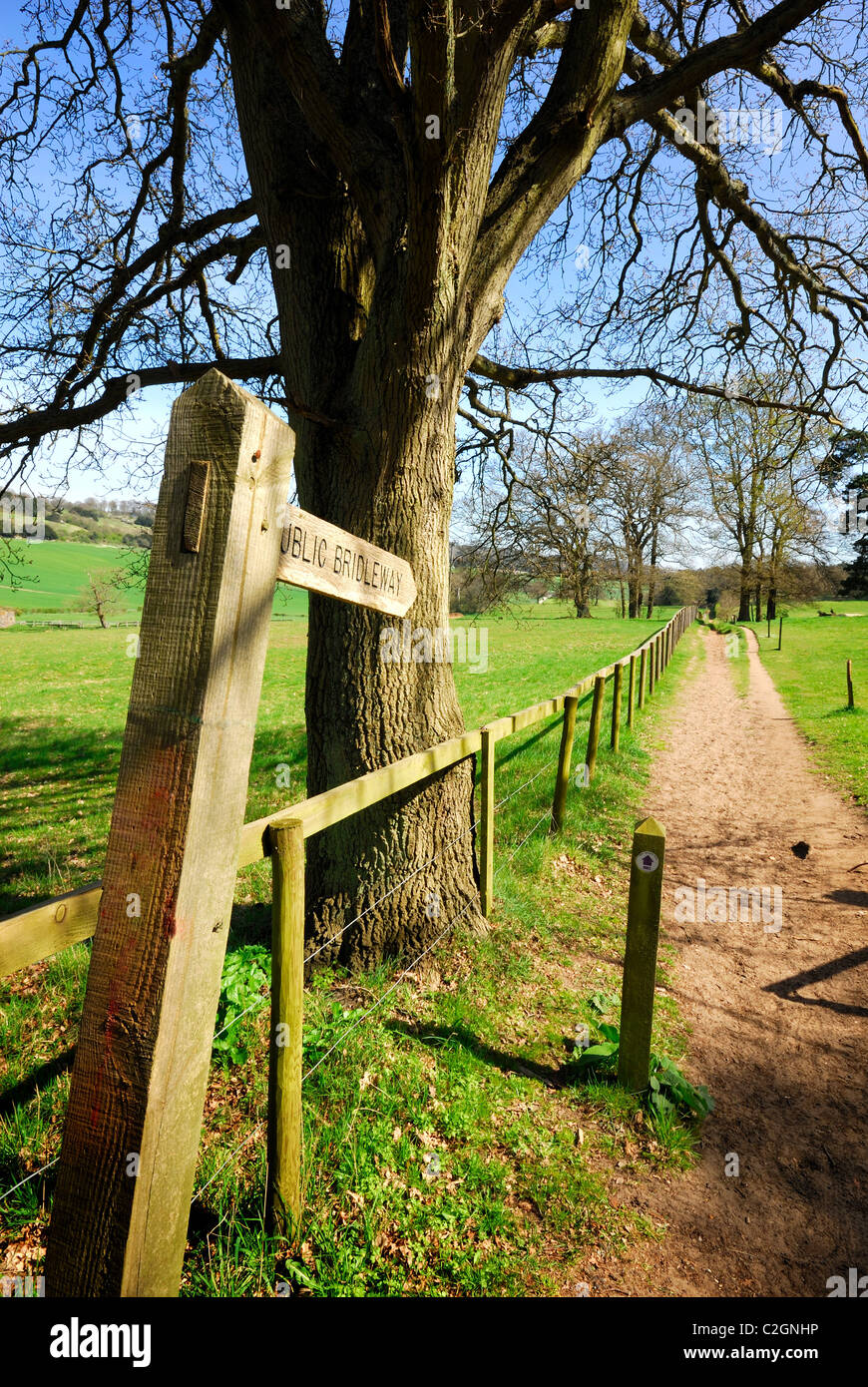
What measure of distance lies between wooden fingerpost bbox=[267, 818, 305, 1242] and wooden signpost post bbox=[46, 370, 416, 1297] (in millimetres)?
548

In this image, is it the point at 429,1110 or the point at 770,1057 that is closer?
the point at 429,1110

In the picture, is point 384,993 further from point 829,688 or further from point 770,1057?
point 829,688

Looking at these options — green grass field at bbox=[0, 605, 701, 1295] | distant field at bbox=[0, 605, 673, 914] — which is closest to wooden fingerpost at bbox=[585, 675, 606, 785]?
distant field at bbox=[0, 605, 673, 914]

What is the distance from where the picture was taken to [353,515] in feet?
11.6

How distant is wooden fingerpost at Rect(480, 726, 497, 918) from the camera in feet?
14.1

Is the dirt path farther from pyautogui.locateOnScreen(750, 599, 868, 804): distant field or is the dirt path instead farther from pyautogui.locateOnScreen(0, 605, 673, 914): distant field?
pyautogui.locateOnScreen(0, 605, 673, 914): distant field

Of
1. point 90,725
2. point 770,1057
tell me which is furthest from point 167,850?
point 90,725

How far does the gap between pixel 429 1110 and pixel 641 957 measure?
3.89ft

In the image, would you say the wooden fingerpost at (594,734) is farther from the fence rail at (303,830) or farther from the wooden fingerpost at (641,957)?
the wooden fingerpost at (641,957)

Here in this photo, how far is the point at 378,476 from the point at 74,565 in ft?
274

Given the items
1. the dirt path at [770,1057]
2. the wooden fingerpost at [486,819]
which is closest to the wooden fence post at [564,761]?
the dirt path at [770,1057]

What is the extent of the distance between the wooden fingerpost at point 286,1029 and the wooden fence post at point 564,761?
4.21 metres

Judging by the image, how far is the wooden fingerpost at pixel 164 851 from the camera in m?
1.49
